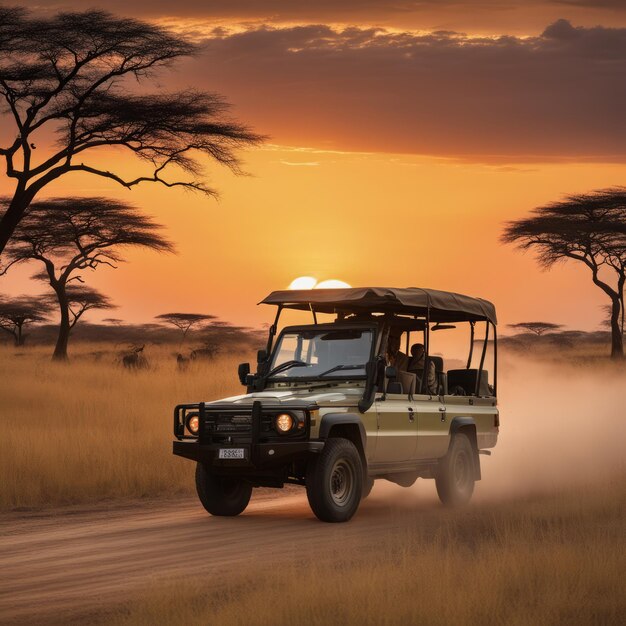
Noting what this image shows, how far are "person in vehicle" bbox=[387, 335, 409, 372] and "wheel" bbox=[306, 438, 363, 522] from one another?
6.32ft

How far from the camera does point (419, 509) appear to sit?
48.3 ft

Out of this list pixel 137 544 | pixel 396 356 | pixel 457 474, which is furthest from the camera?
pixel 457 474

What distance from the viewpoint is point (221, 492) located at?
13.9 metres

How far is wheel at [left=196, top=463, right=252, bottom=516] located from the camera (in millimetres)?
13750

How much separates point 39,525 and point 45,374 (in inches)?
932

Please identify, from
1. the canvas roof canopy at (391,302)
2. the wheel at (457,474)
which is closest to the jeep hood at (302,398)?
the canvas roof canopy at (391,302)

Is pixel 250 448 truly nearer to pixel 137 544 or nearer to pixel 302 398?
pixel 302 398

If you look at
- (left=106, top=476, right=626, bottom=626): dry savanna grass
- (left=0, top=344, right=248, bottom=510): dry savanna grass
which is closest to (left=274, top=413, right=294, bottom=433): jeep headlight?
(left=106, top=476, right=626, bottom=626): dry savanna grass

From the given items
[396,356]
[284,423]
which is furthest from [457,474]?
[284,423]

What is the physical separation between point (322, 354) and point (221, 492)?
1.80 meters

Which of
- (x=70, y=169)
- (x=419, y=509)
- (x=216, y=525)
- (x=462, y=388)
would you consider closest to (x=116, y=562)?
(x=216, y=525)

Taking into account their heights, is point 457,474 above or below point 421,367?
below

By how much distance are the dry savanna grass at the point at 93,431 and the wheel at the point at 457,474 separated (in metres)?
3.73

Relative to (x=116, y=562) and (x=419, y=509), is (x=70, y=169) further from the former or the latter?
(x=116, y=562)
